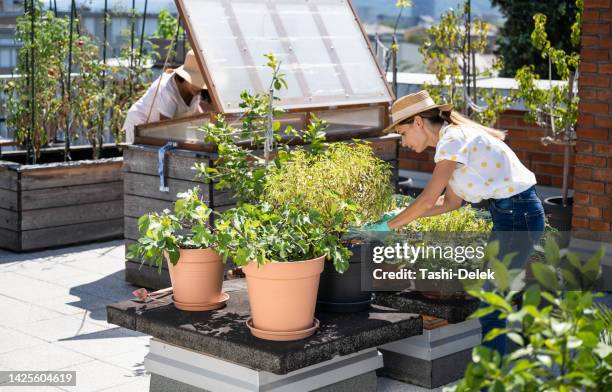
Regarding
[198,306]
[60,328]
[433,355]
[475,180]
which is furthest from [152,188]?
[475,180]

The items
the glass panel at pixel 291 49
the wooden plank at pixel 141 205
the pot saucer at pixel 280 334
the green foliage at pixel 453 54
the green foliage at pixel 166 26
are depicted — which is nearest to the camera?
the pot saucer at pixel 280 334

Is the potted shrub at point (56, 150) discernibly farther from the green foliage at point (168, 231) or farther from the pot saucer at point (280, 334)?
the pot saucer at point (280, 334)

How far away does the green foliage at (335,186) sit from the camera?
14.0 ft

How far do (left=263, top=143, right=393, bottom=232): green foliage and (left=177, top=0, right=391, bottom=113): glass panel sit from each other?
5.50 ft

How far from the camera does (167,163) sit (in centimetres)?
638

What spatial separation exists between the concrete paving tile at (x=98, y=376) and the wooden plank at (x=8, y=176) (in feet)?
9.37

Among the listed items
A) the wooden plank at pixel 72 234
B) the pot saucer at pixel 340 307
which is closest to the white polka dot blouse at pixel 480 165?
the pot saucer at pixel 340 307

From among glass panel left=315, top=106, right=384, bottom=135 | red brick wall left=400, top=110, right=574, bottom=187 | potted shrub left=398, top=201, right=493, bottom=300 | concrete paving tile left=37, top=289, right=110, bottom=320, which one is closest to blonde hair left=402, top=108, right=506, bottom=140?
potted shrub left=398, top=201, right=493, bottom=300

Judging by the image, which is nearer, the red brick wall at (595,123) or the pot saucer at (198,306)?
the pot saucer at (198,306)

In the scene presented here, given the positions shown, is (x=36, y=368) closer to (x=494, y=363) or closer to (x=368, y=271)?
(x=368, y=271)

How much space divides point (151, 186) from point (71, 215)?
5.33 ft

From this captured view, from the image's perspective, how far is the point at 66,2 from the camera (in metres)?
9.78

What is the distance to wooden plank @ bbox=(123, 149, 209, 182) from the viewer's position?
6227 mm

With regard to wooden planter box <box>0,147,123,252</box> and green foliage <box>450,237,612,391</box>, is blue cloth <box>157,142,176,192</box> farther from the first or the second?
green foliage <box>450,237,612,391</box>
